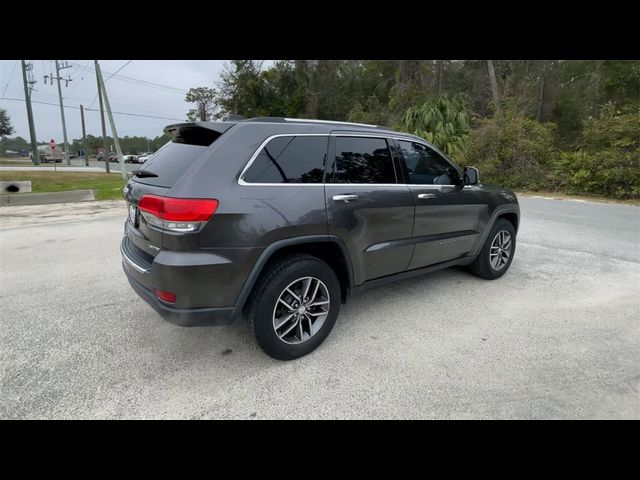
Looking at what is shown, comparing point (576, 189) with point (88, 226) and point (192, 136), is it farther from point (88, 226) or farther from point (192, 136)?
point (88, 226)

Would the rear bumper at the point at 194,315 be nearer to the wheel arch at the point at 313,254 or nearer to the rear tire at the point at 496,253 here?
the wheel arch at the point at 313,254

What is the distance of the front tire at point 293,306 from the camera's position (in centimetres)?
253

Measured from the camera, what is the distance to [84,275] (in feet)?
14.7

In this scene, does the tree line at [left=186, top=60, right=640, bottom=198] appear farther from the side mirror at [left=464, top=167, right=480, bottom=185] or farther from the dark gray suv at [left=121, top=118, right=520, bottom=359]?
the dark gray suv at [left=121, top=118, right=520, bottom=359]

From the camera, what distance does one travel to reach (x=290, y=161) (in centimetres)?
264

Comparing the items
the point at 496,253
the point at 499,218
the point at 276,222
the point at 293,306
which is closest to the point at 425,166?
the point at 499,218

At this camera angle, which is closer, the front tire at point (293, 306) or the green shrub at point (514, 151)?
the front tire at point (293, 306)

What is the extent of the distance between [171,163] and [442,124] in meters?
15.6

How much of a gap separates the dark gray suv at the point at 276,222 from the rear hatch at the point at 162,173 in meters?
0.01

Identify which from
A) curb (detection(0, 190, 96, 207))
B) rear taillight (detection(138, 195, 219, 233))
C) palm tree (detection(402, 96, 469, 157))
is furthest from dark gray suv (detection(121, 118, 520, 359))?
palm tree (detection(402, 96, 469, 157))

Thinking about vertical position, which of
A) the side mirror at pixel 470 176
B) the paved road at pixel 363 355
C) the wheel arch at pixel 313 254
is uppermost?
the side mirror at pixel 470 176

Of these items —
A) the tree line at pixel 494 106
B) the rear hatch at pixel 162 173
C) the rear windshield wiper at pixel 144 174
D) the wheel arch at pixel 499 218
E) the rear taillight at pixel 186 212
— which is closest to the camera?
the rear taillight at pixel 186 212

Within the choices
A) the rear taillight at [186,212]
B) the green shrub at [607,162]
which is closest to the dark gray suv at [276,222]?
the rear taillight at [186,212]
